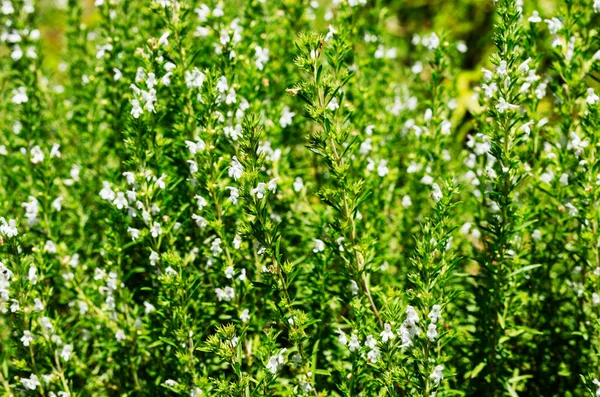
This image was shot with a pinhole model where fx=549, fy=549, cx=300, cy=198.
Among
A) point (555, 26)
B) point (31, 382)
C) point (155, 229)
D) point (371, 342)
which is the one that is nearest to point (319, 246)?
point (371, 342)

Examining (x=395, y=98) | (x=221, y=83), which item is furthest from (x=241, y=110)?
(x=395, y=98)

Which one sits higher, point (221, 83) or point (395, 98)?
point (395, 98)

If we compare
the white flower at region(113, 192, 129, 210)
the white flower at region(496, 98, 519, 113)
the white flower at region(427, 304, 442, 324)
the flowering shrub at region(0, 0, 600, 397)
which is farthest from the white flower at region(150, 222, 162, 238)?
the white flower at region(496, 98, 519, 113)

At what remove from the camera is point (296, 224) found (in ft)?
12.8

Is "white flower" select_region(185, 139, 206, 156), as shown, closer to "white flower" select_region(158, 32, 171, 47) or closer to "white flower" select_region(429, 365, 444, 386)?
"white flower" select_region(158, 32, 171, 47)

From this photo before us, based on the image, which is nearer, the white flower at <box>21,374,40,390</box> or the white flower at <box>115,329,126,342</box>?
the white flower at <box>21,374,40,390</box>

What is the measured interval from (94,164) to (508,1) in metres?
3.26

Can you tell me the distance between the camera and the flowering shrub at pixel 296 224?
2.79 m

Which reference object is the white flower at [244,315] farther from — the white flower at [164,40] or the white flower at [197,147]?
the white flower at [164,40]

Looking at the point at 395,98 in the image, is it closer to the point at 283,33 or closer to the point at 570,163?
the point at 283,33

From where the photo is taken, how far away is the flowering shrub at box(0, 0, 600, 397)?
2.79m

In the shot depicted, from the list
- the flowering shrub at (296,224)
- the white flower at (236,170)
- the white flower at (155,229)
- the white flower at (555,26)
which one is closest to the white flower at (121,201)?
the flowering shrub at (296,224)

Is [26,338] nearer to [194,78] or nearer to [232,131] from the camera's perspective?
[232,131]

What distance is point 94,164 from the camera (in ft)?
14.6
